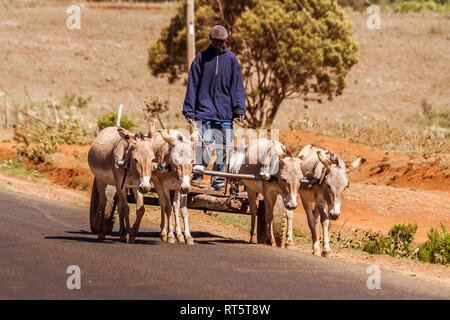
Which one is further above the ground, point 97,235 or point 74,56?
point 74,56

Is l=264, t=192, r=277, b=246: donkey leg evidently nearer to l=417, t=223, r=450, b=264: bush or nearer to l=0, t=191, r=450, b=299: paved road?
l=0, t=191, r=450, b=299: paved road

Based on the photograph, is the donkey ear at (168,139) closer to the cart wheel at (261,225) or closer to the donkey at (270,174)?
the donkey at (270,174)

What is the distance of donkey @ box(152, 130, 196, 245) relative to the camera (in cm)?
1202

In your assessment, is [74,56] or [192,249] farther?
[74,56]

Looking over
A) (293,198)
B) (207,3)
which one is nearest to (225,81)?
(293,198)

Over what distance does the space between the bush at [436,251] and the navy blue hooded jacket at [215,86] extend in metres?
4.15

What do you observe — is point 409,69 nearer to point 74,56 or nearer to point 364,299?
point 74,56

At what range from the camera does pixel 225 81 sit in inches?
560

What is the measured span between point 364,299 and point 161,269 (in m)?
2.57

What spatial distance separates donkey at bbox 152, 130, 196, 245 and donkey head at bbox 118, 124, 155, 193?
0.89ft

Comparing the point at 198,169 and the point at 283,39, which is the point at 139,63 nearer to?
the point at 283,39

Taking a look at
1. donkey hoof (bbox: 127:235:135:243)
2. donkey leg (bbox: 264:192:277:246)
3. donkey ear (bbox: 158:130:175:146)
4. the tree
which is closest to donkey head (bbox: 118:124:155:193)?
donkey ear (bbox: 158:130:175:146)

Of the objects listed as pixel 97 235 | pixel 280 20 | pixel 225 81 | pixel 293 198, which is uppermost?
pixel 280 20
